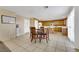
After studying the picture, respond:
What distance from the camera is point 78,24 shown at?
387cm

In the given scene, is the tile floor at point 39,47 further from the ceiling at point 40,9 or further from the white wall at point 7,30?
the ceiling at point 40,9

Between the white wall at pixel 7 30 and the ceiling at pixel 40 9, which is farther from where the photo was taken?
the white wall at pixel 7 30

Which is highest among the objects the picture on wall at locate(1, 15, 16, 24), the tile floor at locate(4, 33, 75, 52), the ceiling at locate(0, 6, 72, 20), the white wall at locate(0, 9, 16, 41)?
the ceiling at locate(0, 6, 72, 20)

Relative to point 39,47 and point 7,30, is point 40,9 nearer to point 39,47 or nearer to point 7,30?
point 39,47

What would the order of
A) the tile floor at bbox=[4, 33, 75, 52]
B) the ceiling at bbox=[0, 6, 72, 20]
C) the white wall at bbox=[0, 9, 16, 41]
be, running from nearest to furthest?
the tile floor at bbox=[4, 33, 75, 52] < the ceiling at bbox=[0, 6, 72, 20] < the white wall at bbox=[0, 9, 16, 41]

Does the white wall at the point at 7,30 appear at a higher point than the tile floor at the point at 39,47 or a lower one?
higher

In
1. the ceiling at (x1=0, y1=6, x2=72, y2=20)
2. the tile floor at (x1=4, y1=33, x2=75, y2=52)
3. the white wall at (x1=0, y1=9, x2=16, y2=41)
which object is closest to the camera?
the tile floor at (x1=4, y1=33, x2=75, y2=52)

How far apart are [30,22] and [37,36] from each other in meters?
6.58

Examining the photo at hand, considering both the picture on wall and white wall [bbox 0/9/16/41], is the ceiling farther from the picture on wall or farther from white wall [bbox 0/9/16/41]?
the picture on wall

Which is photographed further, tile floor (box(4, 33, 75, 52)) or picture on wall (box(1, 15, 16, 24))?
picture on wall (box(1, 15, 16, 24))

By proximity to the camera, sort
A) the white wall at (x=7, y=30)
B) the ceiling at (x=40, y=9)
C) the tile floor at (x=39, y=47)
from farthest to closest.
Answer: the white wall at (x=7, y=30), the ceiling at (x=40, y=9), the tile floor at (x=39, y=47)

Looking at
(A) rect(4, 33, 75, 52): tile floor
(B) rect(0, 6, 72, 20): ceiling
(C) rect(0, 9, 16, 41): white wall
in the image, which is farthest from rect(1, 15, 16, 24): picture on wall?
(A) rect(4, 33, 75, 52): tile floor

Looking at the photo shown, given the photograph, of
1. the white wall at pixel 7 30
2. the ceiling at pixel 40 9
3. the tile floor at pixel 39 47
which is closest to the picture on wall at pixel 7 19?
the white wall at pixel 7 30
